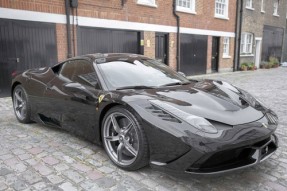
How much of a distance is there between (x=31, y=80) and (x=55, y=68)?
569 millimetres

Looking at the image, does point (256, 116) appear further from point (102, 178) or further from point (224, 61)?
point (224, 61)

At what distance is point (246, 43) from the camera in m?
18.4

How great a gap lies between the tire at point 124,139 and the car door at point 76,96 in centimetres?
26

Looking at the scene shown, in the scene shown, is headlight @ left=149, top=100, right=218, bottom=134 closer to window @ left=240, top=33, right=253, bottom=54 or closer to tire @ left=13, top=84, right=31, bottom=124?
tire @ left=13, top=84, right=31, bottom=124

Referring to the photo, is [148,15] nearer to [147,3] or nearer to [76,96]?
[147,3]

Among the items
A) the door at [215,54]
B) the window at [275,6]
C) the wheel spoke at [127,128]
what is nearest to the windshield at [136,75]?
the wheel spoke at [127,128]

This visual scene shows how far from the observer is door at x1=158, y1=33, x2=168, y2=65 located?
1197 centimetres

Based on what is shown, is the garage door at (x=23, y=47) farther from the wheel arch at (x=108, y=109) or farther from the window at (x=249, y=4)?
the window at (x=249, y=4)

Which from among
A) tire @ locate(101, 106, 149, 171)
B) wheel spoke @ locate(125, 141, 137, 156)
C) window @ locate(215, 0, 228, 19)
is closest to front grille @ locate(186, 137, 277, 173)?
tire @ locate(101, 106, 149, 171)

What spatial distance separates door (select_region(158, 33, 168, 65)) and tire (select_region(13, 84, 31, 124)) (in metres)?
7.89

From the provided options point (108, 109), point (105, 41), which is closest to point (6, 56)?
point (105, 41)

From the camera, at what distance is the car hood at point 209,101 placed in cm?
251

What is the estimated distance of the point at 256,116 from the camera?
2680mm

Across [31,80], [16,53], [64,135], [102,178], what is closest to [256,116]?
[102,178]
